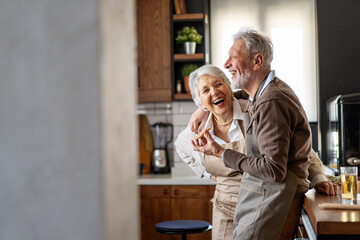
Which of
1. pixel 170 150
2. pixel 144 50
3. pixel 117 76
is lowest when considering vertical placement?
pixel 170 150

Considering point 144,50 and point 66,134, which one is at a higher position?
point 144,50

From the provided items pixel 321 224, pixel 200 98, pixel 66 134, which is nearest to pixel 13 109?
pixel 66 134

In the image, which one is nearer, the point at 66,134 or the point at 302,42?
the point at 66,134

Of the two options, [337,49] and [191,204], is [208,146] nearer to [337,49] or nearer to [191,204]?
[191,204]

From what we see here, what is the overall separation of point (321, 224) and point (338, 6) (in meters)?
3.81

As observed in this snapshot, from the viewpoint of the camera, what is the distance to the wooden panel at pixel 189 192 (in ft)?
15.1

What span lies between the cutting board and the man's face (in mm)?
3122

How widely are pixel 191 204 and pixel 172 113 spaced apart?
1109 millimetres

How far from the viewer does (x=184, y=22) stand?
5258mm

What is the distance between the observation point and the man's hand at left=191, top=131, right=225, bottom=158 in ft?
7.37

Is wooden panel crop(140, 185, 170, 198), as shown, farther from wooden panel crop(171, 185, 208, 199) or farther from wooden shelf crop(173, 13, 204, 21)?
wooden shelf crop(173, 13, 204, 21)

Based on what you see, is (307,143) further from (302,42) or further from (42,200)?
(302,42)

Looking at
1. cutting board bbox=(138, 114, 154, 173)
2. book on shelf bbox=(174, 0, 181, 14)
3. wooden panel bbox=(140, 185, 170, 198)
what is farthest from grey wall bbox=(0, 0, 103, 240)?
cutting board bbox=(138, 114, 154, 173)

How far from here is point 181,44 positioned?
17.4 ft
